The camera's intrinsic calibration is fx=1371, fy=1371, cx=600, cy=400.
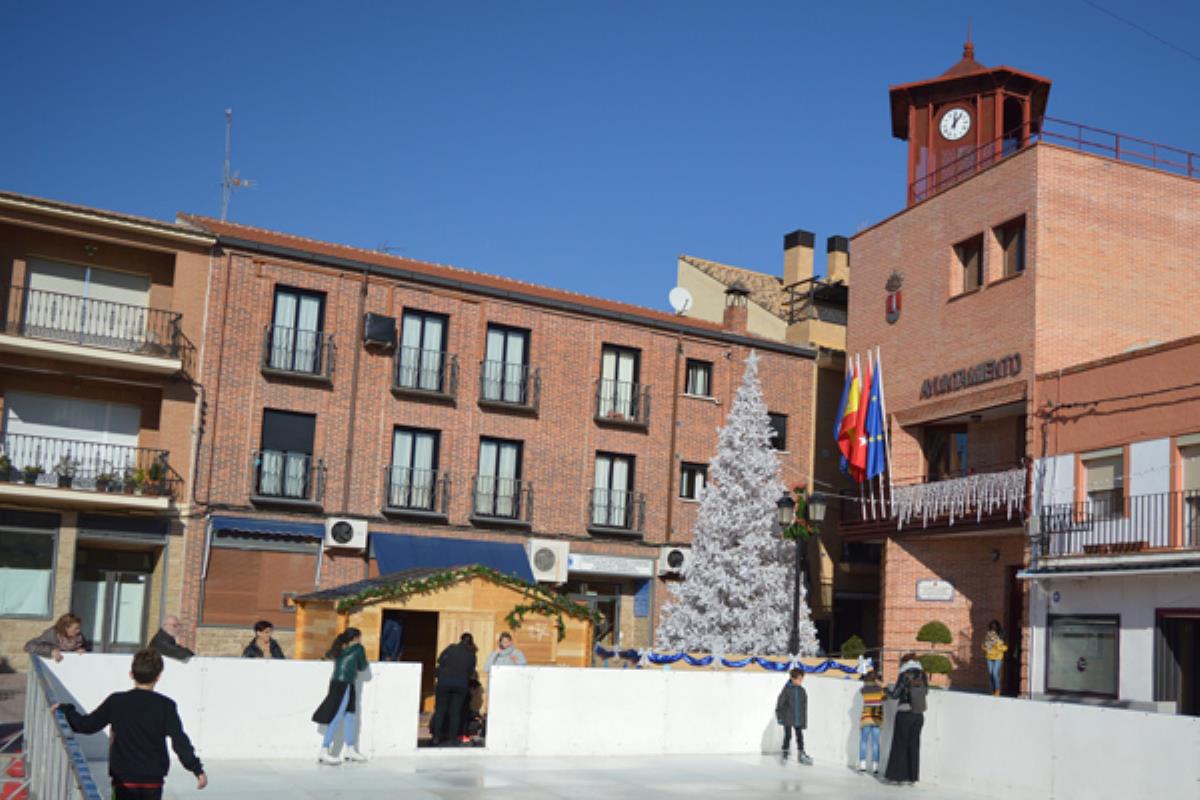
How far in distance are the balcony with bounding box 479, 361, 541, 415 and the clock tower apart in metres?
10.3

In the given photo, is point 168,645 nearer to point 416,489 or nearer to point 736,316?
point 416,489

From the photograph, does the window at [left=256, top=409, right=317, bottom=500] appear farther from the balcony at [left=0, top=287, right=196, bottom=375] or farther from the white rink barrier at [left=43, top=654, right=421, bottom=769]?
the white rink barrier at [left=43, top=654, right=421, bottom=769]

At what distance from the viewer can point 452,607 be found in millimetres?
21797

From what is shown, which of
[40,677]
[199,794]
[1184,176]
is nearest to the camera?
[40,677]

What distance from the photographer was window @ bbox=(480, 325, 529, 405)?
34.1m

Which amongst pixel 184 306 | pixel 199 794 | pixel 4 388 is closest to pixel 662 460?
pixel 184 306

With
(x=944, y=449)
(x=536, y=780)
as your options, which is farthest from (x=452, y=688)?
(x=944, y=449)

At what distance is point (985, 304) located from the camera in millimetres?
29266

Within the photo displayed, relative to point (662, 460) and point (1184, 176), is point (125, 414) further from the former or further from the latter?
point (1184, 176)

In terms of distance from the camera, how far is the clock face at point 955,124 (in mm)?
33000

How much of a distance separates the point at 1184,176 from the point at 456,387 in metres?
17.1

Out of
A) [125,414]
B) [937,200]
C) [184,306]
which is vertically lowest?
[125,414]

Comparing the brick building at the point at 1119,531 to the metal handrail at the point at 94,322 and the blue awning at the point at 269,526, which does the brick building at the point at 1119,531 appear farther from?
the metal handrail at the point at 94,322

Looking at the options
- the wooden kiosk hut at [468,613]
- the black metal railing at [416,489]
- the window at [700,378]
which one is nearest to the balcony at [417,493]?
the black metal railing at [416,489]
